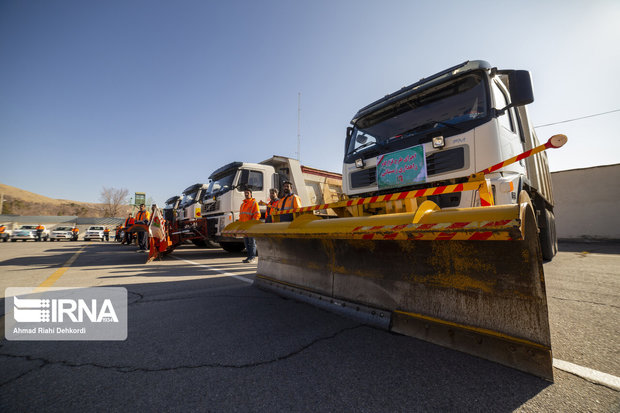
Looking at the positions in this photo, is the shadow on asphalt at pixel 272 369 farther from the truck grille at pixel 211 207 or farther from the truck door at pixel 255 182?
the truck grille at pixel 211 207

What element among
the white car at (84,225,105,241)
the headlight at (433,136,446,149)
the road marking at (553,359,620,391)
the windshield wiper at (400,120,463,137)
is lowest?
the road marking at (553,359,620,391)

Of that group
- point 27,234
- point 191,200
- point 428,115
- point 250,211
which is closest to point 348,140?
point 428,115

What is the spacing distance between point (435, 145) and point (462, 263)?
183cm

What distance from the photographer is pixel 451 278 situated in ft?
6.42

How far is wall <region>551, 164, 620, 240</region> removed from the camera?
13.1 m

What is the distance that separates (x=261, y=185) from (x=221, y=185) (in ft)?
4.56

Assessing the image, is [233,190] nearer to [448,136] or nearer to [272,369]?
[448,136]

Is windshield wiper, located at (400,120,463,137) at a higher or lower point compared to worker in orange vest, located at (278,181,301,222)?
higher

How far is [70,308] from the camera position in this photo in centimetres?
289

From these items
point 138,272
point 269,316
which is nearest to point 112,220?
point 138,272

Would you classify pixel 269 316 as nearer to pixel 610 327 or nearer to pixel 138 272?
pixel 610 327

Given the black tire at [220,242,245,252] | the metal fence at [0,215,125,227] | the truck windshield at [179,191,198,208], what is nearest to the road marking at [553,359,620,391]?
the black tire at [220,242,245,252]

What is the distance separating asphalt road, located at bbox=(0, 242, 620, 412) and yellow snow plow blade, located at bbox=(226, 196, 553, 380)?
0.49 ft

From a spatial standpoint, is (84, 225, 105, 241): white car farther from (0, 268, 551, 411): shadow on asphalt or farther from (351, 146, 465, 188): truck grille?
(351, 146, 465, 188): truck grille
